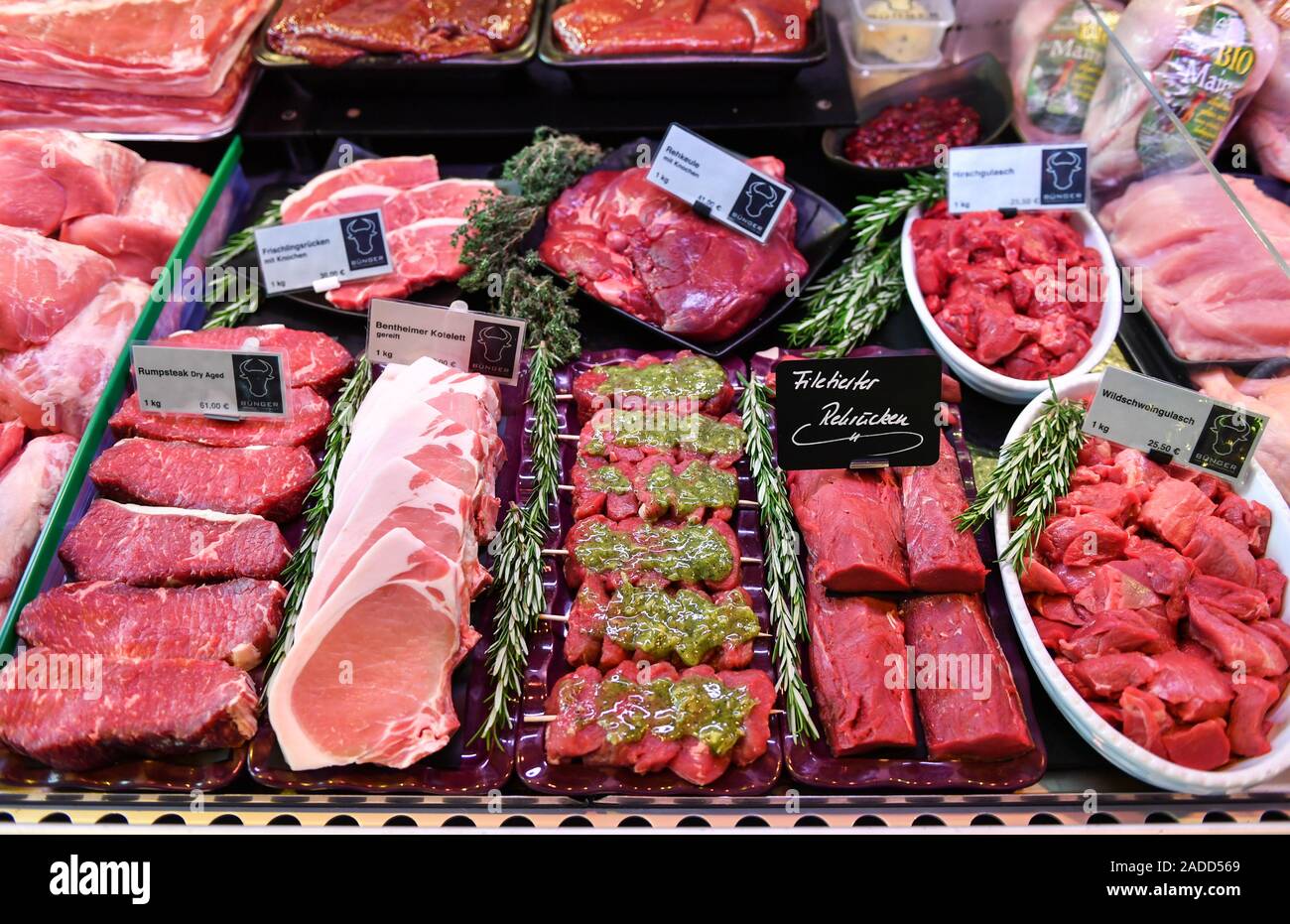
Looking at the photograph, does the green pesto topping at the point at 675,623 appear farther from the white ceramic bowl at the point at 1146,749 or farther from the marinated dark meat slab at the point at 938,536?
the white ceramic bowl at the point at 1146,749

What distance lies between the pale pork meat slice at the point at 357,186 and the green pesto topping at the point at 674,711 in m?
2.22

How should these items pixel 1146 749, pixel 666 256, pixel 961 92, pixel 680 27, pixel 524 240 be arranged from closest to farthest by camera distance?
pixel 1146 749, pixel 666 256, pixel 524 240, pixel 680 27, pixel 961 92

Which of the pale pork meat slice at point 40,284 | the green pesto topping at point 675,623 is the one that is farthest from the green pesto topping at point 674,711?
the pale pork meat slice at point 40,284

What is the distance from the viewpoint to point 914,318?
10.7 feet

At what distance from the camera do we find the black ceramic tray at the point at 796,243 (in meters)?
3.11

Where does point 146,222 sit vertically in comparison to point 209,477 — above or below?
above

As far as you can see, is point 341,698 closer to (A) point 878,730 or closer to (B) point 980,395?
(A) point 878,730

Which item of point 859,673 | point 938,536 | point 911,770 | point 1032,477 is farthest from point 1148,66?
point 911,770

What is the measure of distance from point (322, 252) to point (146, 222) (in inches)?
25.3

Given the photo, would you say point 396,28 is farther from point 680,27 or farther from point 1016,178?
point 1016,178

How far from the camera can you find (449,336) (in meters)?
2.82

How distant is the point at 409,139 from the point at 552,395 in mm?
1589

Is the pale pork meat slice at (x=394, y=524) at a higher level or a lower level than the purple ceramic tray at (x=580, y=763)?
higher
